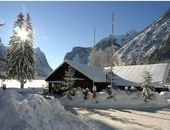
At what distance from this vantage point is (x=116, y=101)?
34188 millimetres

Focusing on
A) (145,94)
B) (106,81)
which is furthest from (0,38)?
(106,81)

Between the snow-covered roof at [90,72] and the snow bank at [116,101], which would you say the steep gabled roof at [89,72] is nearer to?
the snow-covered roof at [90,72]

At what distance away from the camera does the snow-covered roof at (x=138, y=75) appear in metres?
43.3

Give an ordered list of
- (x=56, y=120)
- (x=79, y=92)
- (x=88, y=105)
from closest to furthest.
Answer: (x=56, y=120) < (x=88, y=105) < (x=79, y=92)

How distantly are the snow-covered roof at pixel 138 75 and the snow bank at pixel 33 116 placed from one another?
29451mm

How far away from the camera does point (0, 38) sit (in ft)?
88.6

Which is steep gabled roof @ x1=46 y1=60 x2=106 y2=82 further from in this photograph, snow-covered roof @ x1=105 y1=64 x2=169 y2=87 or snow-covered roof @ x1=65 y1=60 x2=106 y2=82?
snow-covered roof @ x1=105 y1=64 x2=169 y2=87

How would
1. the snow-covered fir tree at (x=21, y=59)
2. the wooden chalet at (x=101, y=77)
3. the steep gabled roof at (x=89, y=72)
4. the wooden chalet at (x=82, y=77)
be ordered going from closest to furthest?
the steep gabled roof at (x=89, y=72), the wooden chalet at (x=82, y=77), the wooden chalet at (x=101, y=77), the snow-covered fir tree at (x=21, y=59)

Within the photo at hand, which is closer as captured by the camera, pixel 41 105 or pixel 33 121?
pixel 33 121

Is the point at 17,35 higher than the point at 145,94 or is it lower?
higher

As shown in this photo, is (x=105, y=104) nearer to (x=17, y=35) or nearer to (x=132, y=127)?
(x=132, y=127)

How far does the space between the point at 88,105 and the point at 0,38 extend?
11405 millimetres

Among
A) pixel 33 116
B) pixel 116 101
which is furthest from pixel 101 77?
pixel 33 116

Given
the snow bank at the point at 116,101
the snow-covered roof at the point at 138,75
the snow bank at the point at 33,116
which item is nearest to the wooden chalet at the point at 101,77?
the snow-covered roof at the point at 138,75
